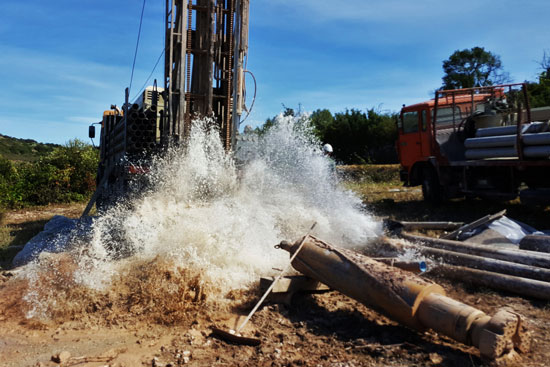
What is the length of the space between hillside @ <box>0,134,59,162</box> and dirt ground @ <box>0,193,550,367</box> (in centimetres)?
3471

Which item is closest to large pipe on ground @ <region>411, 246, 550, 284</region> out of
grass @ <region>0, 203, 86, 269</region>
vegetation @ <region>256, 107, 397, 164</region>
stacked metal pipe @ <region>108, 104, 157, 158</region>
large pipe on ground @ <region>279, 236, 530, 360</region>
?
large pipe on ground @ <region>279, 236, 530, 360</region>

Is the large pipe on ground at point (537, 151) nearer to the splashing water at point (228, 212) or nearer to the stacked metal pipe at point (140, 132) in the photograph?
the splashing water at point (228, 212)

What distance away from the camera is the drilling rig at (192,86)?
7086 millimetres

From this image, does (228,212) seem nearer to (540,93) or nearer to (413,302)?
(413,302)

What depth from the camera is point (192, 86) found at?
7.52 meters

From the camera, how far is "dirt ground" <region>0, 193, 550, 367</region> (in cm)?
352

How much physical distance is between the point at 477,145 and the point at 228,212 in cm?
616

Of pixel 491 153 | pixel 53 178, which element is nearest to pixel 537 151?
pixel 491 153

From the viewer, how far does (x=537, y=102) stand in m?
17.7

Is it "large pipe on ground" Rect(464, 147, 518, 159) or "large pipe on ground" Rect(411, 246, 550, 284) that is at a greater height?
"large pipe on ground" Rect(464, 147, 518, 159)

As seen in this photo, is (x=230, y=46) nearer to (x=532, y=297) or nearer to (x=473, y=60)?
(x=532, y=297)

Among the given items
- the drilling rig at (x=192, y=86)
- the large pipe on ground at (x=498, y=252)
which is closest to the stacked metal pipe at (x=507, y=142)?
the large pipe on ground at (x=498, y=252)

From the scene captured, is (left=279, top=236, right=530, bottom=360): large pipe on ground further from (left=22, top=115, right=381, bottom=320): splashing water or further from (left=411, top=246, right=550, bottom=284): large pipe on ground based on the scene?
(left=411, top=246, right=550, bottom=284): large pipe on ground

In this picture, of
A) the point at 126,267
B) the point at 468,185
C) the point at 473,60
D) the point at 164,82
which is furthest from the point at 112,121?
the point at 473,60
